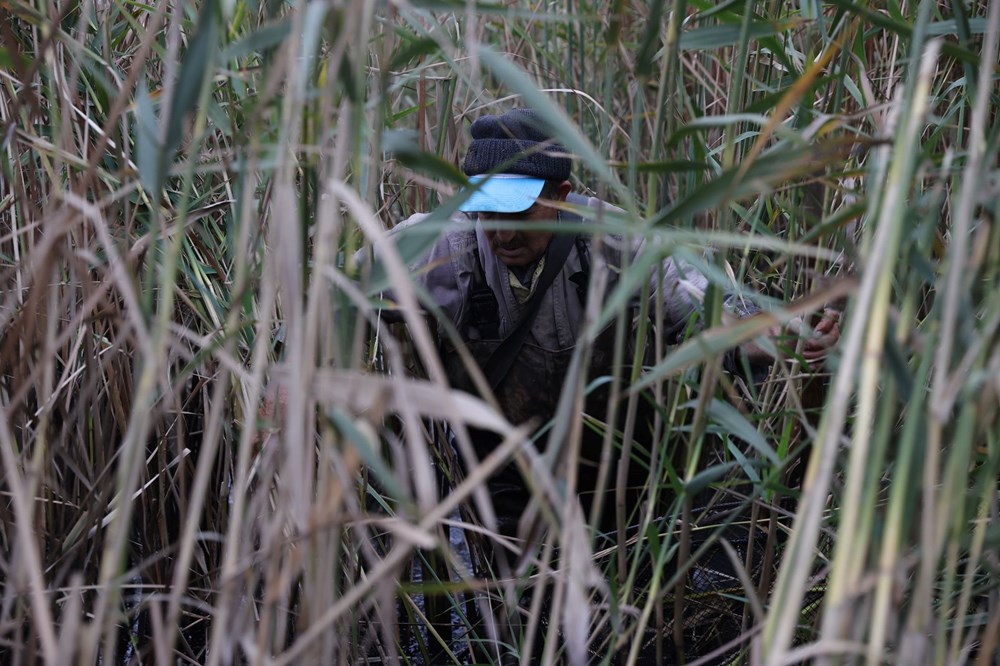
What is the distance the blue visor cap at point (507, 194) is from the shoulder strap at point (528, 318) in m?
0.19

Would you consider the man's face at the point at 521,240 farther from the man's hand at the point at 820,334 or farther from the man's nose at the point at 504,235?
the man's hand at the point at 820,334

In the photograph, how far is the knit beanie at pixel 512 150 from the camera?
74.6 inches

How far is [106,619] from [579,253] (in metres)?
1.40

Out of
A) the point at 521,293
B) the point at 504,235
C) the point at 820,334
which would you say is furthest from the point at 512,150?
the point at 820,334

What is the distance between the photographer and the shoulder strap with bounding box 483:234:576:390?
2.06m

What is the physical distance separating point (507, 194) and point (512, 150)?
0.16 meters

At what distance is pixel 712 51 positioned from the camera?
85.9 inches

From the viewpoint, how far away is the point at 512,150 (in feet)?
6.32

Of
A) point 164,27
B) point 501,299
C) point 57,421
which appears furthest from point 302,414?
point 501,299

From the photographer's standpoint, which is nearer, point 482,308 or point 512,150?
point 512,150

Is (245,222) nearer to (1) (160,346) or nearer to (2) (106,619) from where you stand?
(1) (160,346)

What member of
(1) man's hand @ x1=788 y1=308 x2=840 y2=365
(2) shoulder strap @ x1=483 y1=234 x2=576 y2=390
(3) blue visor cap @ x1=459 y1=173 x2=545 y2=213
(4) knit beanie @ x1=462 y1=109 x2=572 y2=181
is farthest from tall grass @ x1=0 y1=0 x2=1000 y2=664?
(2) shoulder strap @ x1=483 y1=234 x2=576 y2=390

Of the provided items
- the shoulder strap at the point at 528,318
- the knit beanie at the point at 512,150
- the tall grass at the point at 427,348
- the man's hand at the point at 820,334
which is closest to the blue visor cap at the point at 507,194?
the knit beanie at the point at 512,150

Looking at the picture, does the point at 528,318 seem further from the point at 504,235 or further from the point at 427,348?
the point at 427,348
